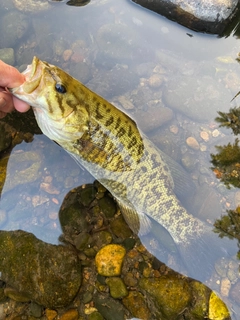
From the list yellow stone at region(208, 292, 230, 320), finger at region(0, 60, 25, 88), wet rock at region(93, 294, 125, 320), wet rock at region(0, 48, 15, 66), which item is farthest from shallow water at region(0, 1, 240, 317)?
finger at region(0, 60, 25, 88)

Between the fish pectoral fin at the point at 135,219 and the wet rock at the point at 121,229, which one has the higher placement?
the fish pectoral fin at the point at 135,219

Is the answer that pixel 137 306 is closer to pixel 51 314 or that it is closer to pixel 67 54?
pixel 51 314

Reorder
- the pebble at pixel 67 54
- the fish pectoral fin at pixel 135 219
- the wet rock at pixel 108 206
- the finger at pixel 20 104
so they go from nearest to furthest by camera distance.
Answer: the finger at pixel 20 104
the fish pectoral fin at pixel 135 219
the wet rock at pixel 108 206
the pebble at pixel 67 54

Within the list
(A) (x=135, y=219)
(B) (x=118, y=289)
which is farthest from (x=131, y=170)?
(B) (x=118, y=289)

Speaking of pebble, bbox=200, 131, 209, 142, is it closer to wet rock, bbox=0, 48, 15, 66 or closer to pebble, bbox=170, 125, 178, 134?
pebble, bbox=170, 125, 178, 134

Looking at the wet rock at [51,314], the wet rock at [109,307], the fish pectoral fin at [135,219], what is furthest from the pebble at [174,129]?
the wet rock at [51,314]

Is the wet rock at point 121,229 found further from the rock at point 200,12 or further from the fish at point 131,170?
the rock at point 200,12

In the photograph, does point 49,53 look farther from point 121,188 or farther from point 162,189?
A: point 162,189
